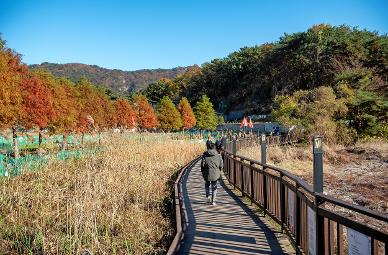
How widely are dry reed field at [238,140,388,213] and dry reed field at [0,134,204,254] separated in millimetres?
9702

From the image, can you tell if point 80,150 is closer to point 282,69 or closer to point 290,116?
point 290,116

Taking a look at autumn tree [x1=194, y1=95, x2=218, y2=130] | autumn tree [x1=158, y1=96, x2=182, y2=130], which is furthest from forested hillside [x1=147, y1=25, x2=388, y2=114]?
autumn tree [x1=158, y1=96, x2=182, y2=130]

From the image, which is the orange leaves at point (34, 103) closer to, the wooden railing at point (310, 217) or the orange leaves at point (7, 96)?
the orange leaves at point (7, 96)

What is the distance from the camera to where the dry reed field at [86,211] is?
7.03 m

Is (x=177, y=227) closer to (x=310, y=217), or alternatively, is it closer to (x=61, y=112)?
(x=310, y=217)

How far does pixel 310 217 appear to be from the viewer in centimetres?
493

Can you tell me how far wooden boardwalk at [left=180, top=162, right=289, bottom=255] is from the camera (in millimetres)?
6316

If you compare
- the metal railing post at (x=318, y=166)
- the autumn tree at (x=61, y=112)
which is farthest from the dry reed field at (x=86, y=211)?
the autumn tree at (x=61, y=112)

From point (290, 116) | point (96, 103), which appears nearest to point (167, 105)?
point (96, 103)

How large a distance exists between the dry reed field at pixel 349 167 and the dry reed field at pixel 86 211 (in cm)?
970

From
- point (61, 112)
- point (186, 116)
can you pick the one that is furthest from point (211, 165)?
point (186, 116)

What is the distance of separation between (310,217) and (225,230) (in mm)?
2824

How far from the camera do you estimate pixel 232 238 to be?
22.6 ft

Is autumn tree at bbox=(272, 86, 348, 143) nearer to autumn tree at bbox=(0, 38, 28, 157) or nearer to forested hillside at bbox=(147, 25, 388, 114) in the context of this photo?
forested hillside at bbox=(147, 25, 388, 114)
